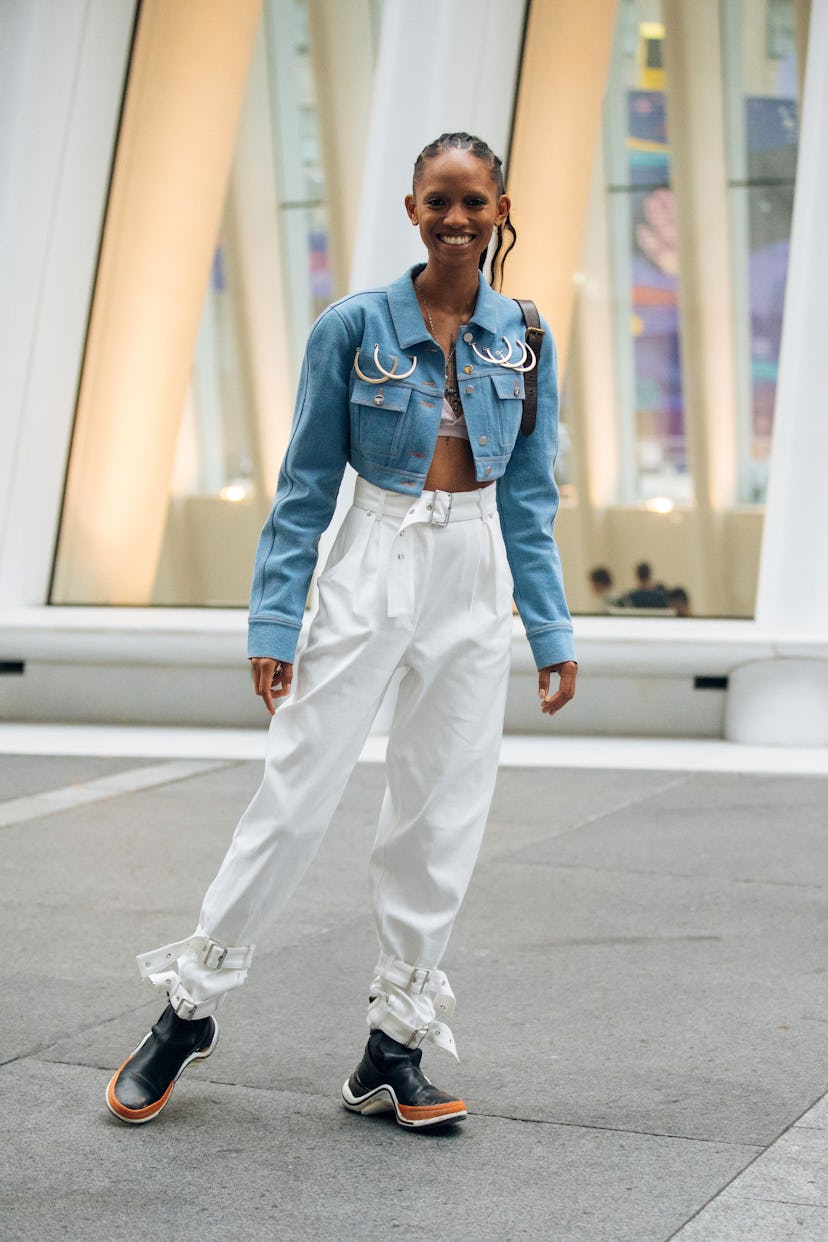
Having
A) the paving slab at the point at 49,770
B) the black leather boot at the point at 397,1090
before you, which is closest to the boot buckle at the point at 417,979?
the black leather boot at the point at 397,1090

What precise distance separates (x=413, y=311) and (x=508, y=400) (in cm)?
27

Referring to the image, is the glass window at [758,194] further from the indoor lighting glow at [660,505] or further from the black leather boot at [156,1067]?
the black leather boot at [156,1067]

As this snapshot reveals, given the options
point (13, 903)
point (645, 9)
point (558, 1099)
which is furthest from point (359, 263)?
point (558, 1099)

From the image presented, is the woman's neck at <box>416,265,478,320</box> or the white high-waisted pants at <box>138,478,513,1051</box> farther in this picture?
the woman's neck at <box>416,265,478,320</box>

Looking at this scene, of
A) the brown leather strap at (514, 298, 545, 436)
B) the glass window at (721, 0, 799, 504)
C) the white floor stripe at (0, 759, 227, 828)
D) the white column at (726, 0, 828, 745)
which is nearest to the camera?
the brown leather strap at (514, 298, 545, 436)

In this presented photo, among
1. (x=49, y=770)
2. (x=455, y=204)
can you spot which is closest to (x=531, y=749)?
(x=49, y=770)

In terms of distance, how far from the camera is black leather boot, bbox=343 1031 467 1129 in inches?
139

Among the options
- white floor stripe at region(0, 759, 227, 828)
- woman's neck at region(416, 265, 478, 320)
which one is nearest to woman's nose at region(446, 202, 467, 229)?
woman's neck at region(416, 265, 478, 320)

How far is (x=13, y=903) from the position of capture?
18.2 ft

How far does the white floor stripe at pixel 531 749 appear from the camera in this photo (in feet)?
27.6

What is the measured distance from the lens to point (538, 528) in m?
3.77

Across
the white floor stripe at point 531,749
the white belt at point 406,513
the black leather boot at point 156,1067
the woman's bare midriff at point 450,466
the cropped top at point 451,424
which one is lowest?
the black leather boot at point 156,1067

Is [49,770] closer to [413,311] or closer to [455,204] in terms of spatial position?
[413,311]

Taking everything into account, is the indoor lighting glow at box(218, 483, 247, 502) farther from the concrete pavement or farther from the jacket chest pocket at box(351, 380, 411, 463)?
the jacket chest pocket at box(351, 380, 411, 463)
